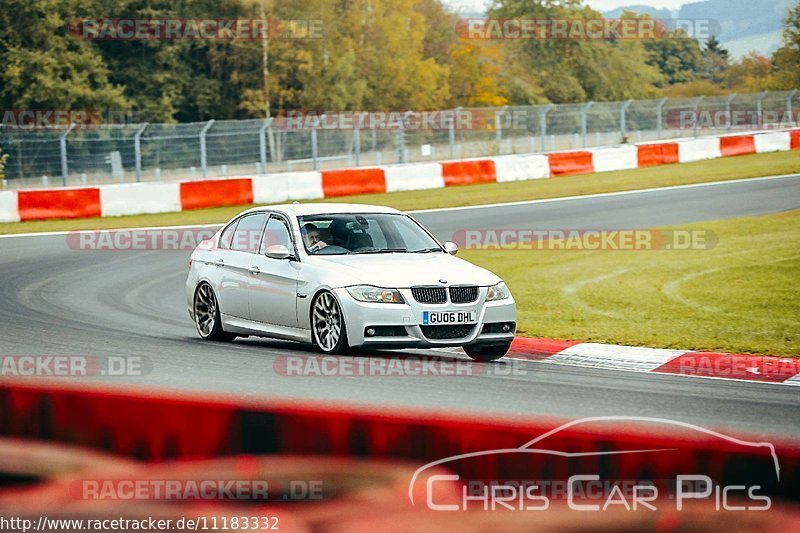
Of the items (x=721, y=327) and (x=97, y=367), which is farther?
(x=721, y=327)

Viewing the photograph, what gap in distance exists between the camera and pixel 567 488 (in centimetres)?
454

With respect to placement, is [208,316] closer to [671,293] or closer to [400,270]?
[400,270]

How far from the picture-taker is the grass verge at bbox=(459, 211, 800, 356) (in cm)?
1236

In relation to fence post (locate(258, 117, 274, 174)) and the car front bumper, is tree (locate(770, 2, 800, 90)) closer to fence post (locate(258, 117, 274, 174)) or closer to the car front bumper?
fence post (locate(258, 117, 274, 174))

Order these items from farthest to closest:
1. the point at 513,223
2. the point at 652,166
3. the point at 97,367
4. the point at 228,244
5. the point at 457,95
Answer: the point at 457,95 → the point at 652,166 → the point at 513,223 → the point at 228,244 → the point at 97,367

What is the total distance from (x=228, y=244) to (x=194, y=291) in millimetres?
674

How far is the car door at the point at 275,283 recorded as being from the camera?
11211 millimetres

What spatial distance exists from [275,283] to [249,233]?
3.34 ft

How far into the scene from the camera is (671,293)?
15.1 meters

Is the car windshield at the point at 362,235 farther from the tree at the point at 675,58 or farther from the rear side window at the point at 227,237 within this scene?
the tree at the point at 675,58

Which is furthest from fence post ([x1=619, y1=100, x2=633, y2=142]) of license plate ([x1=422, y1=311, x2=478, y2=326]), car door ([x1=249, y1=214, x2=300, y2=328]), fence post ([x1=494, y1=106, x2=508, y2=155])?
license plate ([x1=422, y1=311, x2=478, y2=326])

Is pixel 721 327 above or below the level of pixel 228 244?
below

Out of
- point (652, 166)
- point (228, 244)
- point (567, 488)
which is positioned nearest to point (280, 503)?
point (567, 488)

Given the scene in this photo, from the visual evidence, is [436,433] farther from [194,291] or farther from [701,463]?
[194,291]
